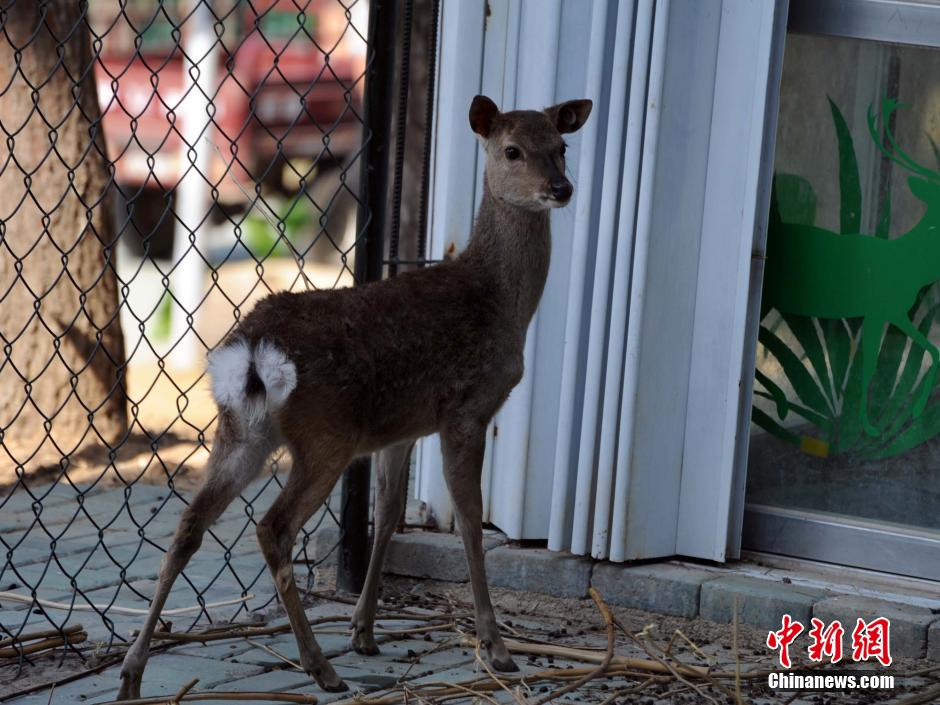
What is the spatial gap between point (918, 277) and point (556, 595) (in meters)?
1.71

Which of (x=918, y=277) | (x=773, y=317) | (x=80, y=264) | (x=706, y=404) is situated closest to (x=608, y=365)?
(x=706, y=404)

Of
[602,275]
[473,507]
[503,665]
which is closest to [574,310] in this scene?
[602,275]

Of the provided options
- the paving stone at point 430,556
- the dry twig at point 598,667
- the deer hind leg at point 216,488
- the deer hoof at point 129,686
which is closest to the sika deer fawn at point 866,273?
the paving stone at point 430,556

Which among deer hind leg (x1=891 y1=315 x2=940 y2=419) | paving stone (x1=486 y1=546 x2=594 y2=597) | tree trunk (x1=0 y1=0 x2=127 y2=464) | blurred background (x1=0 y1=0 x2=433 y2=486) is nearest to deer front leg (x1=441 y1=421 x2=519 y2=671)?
paving stone (x1=486 y1=546 x2=594 y2=597)

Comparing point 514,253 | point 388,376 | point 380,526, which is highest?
point 514,253

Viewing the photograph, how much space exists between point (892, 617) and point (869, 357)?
99 cm

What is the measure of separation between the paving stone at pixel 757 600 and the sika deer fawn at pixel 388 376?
2.81 feet

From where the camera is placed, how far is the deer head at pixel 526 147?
4.25 meters

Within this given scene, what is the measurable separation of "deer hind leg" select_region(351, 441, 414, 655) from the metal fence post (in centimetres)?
21

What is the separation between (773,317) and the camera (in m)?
4.85

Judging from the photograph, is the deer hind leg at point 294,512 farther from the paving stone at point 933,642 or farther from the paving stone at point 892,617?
the paving stone at point 933,642

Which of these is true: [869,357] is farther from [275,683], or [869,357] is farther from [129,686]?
[129,686]

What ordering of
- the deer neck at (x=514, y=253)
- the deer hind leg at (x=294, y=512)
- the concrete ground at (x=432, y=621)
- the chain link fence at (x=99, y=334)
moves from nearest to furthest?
the deer hind leg at (x=294, y=512), the concrete ground at (x=432, y=621), the deer neck at (x=514, y=253), the chain link fence at (x=99, y=334)

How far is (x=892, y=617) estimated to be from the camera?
4242mm
